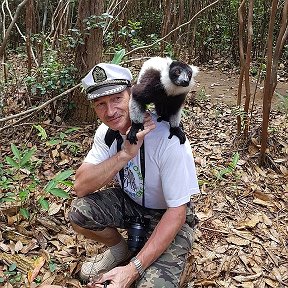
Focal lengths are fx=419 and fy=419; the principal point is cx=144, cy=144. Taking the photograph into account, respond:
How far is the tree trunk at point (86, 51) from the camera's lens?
4.71m

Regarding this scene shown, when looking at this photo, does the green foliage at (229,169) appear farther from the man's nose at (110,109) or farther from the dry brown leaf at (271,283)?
the man's nose at (110,109)

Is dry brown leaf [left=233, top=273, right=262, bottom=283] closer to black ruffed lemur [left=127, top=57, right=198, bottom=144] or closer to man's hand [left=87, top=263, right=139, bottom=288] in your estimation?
man's hand [left=87, top=263, right=139, bottom=288]

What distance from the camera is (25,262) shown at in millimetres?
2900

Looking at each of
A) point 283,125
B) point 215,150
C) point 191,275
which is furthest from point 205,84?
point 191,275

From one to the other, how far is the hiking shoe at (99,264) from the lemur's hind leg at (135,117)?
0.92 metres

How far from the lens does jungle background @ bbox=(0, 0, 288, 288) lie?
302cm

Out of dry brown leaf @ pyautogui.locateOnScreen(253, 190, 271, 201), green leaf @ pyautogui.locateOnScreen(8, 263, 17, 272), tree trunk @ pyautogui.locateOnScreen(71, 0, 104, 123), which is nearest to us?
green leaf @ pyautogui.locateOnScreen(8, 263, 17, 272)

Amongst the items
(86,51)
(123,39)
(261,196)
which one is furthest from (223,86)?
(261,196)

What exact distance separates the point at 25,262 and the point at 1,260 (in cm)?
16

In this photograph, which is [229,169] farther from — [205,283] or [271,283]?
[205,283]

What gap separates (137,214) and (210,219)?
92 centimetres

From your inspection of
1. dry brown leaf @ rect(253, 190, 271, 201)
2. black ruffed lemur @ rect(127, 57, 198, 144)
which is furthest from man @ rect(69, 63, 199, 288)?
dry brown leaf @ rect(253, 190, 271, 201)

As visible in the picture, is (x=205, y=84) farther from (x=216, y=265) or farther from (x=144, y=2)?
(x=216, y=265)

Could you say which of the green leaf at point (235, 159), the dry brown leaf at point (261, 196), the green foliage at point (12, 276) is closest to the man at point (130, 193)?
the green foliage at point (12, 276)
